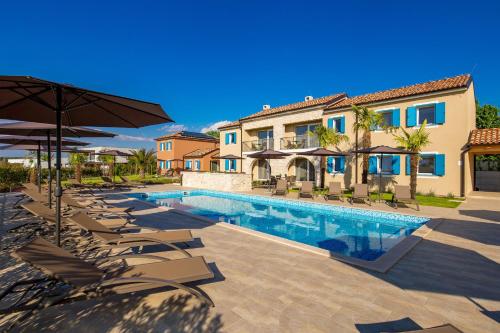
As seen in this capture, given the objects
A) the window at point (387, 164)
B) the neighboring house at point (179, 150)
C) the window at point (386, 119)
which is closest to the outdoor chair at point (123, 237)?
the window at point (387, 164)

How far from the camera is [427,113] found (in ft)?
52.8

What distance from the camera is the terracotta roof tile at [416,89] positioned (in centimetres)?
1503

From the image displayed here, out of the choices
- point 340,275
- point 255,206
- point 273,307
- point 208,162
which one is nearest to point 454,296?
point 340,275

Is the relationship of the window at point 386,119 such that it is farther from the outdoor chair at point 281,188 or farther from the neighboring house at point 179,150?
the neighboring house at point 179,150

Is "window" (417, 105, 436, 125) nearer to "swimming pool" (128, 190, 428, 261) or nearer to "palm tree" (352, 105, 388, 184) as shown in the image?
"palm tree" (352, 105, 388, 184)

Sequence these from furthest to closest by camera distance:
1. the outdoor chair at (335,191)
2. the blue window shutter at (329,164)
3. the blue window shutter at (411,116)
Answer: the blue window shutter at (329,164) → the blue window shutter at (411,116) → the outdoor chair at (335,191)

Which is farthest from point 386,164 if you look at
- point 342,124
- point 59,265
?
point 59,265

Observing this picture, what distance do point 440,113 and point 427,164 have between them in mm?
3129

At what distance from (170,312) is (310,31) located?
24993 mm

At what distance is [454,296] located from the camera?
3.75m

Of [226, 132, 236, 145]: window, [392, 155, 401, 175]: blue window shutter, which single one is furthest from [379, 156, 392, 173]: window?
[226, 132, 236, 145]: window

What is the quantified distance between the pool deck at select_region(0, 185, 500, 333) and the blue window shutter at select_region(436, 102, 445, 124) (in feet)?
39.0

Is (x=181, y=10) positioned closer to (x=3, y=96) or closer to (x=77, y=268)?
(x=3, y=96)

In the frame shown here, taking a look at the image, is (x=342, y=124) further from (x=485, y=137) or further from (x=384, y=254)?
(x=384, y=254)
